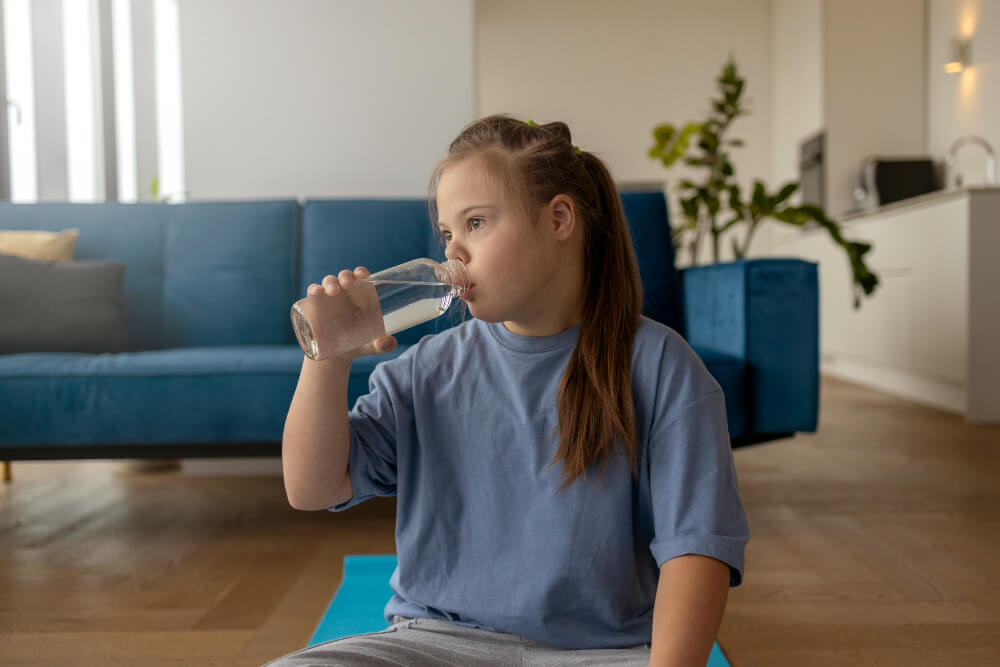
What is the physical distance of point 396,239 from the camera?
2250 mm

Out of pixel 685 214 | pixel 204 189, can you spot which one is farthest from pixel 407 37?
pixel 685 214

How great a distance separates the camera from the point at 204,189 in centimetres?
283

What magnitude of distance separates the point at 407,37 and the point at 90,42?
2090mm

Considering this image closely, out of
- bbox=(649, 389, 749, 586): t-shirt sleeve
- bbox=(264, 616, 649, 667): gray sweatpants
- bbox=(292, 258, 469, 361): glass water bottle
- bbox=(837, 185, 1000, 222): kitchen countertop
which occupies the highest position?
bbox=(837, 185, 1000, 222): kitchen countertop

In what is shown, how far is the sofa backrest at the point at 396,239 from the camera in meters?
2.18

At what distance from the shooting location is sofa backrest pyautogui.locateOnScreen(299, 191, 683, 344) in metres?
2.18

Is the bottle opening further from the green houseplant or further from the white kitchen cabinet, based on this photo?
the white kitchen cabinet

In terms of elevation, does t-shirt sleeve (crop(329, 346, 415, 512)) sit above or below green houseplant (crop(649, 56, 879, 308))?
below

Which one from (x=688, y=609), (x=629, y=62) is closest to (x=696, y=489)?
(x=688, y=609)

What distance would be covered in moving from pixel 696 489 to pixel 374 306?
0.34 meters

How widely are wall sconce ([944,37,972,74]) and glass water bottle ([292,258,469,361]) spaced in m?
4.45

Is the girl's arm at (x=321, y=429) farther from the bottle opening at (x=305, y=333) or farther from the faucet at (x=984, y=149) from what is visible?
the faucet at (x=984, y=149)

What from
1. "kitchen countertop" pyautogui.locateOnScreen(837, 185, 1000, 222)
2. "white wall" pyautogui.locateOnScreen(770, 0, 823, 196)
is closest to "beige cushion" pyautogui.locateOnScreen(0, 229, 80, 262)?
"kitchen countertop" pyautogui.locateOnScreen(837, 185, 1000, 222)

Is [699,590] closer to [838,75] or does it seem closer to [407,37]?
[407,37]
